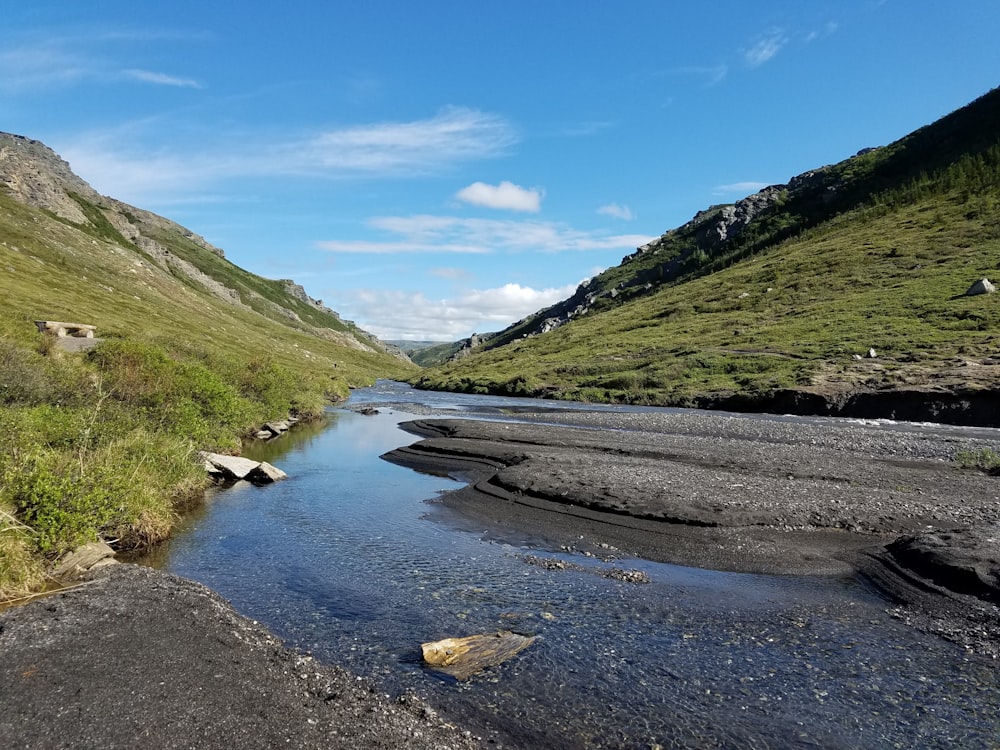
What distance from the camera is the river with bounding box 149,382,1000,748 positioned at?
1052 centimetres

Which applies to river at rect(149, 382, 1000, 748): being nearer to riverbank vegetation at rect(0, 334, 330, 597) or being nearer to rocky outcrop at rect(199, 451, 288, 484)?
riverbank vegetation at rect(0, 334, 330, 597)

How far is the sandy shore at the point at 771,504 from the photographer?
1744cm

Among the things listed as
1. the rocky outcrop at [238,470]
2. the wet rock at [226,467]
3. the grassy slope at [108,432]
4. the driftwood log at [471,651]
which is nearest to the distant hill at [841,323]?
the grassy slope at [108,432]

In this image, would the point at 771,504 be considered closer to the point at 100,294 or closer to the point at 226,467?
the point at 226,467

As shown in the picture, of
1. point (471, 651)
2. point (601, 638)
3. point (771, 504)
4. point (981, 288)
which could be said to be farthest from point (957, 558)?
point (981, 288)

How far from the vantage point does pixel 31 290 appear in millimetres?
110062

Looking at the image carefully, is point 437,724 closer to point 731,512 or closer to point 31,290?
point 731,512

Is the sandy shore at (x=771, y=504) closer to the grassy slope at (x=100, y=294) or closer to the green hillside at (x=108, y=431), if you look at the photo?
the green hillside at (x=108, y=431)

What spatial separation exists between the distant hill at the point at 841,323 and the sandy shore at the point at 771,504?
20.1m

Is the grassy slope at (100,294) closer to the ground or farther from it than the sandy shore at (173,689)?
farther from it

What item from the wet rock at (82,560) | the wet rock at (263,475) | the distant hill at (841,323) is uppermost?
the distant hill at (841,323)

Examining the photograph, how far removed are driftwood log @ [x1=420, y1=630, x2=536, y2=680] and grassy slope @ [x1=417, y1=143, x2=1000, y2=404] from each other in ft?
218

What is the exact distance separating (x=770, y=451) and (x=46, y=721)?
41332 millimetres

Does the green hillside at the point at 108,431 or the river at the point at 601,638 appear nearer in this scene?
the river at the point at 601,638
